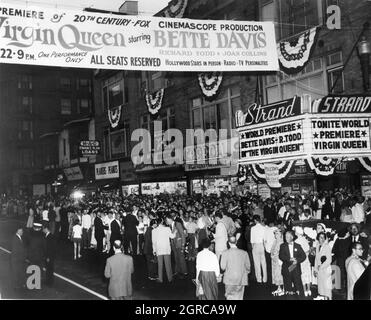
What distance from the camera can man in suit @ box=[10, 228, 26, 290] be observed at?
1103 cm

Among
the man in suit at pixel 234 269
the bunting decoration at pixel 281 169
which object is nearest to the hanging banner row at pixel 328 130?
the bunting decoration at pixel 281 169

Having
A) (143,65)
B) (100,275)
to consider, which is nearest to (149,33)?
(143,65)

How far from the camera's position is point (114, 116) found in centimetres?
3281

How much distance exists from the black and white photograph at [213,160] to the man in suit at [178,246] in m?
0.05

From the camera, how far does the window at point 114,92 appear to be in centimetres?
3428

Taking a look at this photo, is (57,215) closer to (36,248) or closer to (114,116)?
(36,248)

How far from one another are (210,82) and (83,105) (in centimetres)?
4260

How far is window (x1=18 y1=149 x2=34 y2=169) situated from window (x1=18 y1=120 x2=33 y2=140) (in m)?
1.74

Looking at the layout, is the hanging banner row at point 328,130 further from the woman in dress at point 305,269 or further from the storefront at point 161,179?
the storefront at point 161,179

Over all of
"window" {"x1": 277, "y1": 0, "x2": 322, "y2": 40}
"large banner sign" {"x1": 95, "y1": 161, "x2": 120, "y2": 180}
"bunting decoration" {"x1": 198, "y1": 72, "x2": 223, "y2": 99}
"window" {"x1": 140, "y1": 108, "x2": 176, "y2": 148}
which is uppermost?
"window" {"x1": 277, "y1": 0, "x2": 322, "y2": 40}

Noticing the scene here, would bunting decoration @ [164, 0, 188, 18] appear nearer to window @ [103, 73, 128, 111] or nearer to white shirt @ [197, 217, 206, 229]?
window @ [103, 73, 128, 111]

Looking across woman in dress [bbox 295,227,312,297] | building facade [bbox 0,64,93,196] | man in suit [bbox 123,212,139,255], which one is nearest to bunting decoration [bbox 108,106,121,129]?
man in suit [bbox 123,212,139,255]

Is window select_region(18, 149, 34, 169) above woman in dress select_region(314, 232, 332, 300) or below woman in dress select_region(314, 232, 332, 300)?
above
